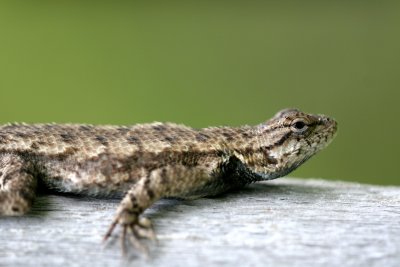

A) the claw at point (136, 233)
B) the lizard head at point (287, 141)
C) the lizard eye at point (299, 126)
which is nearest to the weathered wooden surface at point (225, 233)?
the claw at point (136, 233)

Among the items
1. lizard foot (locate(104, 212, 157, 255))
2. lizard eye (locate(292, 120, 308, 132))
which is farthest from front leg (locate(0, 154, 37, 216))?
lizard eye (locate(292, 120, 308, 132))

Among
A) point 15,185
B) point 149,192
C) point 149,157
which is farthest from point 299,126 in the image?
point 15,185

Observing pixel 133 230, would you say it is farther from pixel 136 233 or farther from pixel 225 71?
pixel 225 71

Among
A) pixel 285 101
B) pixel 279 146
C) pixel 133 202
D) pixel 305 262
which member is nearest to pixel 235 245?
pixel 305 262

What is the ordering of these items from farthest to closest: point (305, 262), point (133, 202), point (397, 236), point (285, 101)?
point (285, 101) → point (133, 202) → point (397, 236) → point (305, 262)

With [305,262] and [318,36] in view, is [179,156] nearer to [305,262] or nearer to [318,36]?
[305,262]

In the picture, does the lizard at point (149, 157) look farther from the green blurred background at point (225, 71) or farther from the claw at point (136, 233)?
the green blurred background at point (225, 71)
